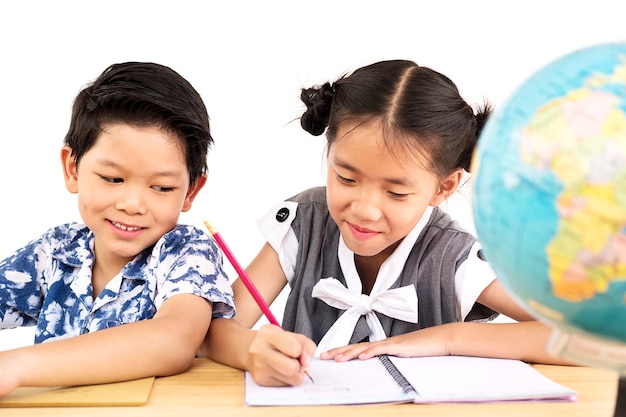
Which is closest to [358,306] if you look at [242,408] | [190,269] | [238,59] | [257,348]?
[190,269]

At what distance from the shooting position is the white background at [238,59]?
292cm

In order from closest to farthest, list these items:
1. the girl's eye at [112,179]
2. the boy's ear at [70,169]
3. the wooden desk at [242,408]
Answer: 1. the wooden desk at [242,408]
2. the girl's eye at [112,179]
3. the boy's ear at [70,169]

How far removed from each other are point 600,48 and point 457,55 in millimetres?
2230

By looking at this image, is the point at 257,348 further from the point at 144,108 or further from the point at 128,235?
the point at 144,108

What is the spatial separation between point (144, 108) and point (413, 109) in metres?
0.50

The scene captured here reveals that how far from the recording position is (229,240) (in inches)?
116

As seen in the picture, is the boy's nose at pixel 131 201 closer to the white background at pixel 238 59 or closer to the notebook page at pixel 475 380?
the notebook page at pixel 475 380

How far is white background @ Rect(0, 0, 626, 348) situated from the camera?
9.57 ft

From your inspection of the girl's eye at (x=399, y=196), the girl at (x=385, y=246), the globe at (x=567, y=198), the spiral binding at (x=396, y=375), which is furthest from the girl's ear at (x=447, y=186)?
the globe at (x=567, y=198)

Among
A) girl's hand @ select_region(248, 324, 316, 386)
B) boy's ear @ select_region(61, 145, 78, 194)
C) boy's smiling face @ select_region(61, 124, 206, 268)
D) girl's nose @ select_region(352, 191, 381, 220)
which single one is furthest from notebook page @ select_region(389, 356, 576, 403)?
boy's ear @ select_region(61, 145, 78, 194)

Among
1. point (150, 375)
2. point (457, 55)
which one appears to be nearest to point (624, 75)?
point (150, 375)

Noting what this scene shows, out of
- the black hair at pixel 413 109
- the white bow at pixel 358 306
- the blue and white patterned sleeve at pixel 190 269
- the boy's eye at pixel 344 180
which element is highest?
the black hair at pixel 413 109

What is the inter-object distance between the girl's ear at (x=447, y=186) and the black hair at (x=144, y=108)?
468 mm

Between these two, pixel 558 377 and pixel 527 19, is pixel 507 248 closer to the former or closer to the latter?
pixel 558 377
